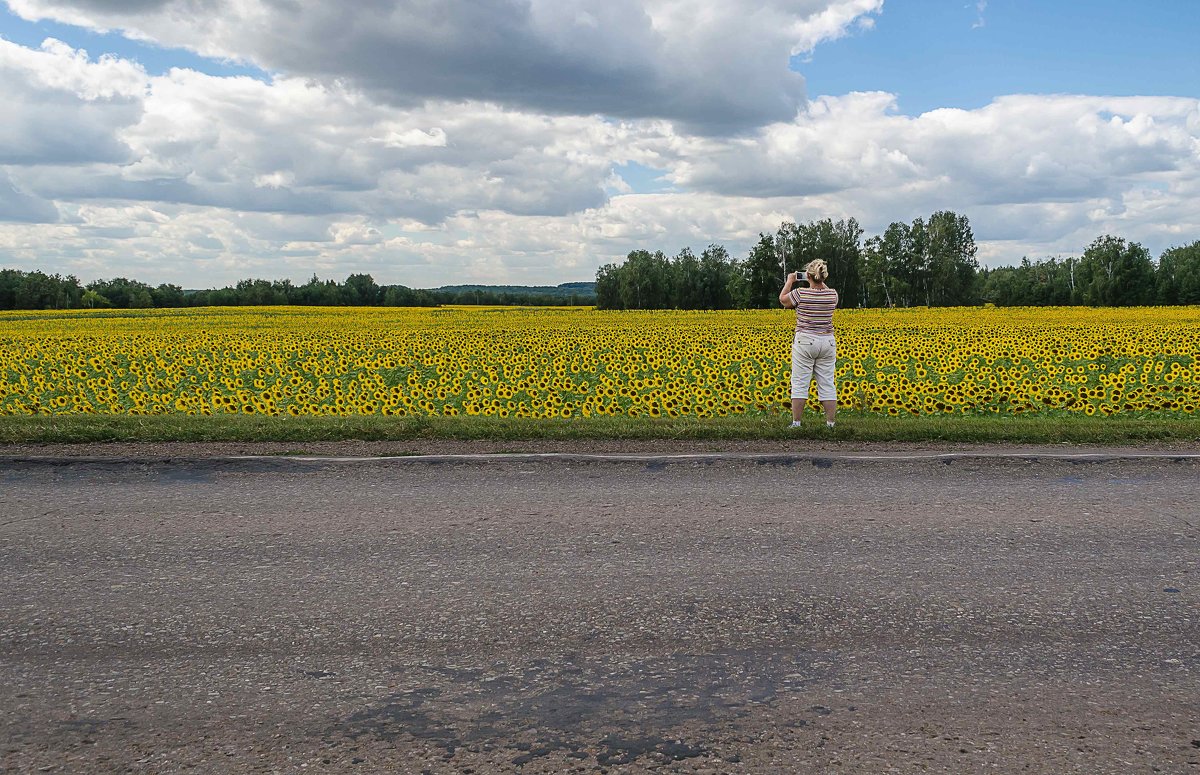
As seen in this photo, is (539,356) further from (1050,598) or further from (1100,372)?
(1050,598)

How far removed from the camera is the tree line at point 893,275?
83.4 m

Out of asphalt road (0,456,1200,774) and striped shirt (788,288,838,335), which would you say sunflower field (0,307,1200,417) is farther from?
asphalt road (0,456,1200,774)

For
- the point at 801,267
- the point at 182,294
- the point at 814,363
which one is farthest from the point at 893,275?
the point at 814,363

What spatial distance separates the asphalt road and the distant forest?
236 feet

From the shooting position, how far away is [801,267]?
292ft

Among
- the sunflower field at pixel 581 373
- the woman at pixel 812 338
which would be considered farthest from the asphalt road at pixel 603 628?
the sunflower field at pixel 581 373

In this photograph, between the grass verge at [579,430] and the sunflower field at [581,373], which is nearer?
the grass verge at [579,430]

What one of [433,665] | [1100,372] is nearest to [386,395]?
[433,665]

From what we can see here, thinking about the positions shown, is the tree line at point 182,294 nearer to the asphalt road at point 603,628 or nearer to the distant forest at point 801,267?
the distant forest at point 801,267

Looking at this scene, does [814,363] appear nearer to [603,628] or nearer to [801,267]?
[603,628]

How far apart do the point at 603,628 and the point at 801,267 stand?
8727 cm

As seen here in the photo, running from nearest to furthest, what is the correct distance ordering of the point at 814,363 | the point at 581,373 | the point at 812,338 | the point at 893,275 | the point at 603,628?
the point at 603,628
the point at 812,338
the point at 814,363
the point at 581,373
the point at 893,275

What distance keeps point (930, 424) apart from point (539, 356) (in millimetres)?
11056

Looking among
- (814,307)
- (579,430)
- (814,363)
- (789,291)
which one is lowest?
(579,430)
